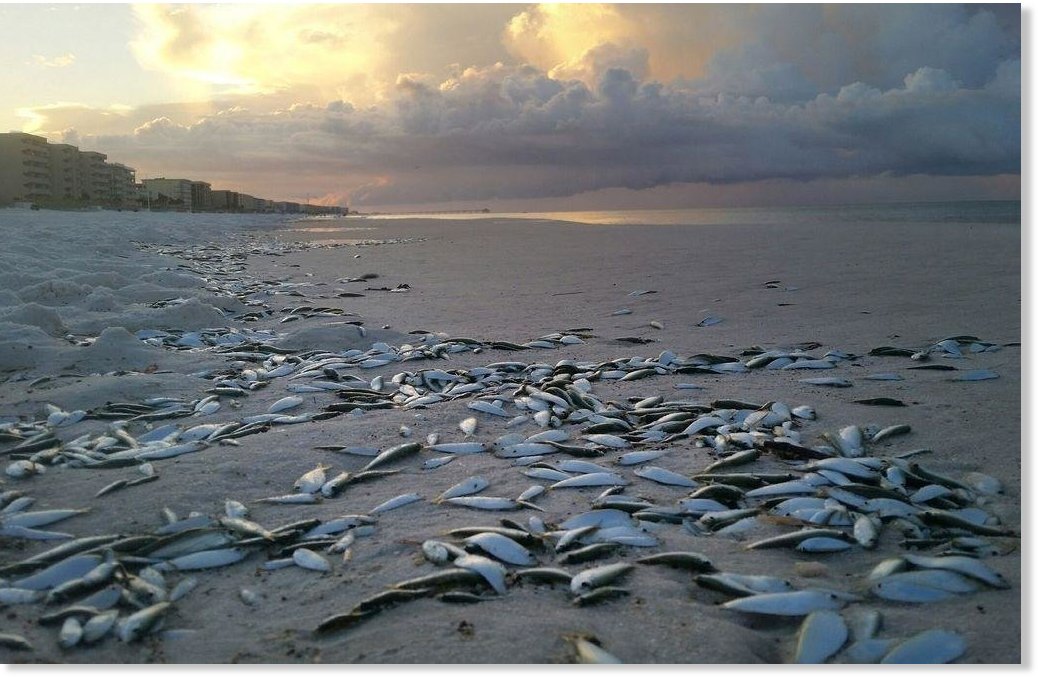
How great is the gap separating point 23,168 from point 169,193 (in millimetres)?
30873

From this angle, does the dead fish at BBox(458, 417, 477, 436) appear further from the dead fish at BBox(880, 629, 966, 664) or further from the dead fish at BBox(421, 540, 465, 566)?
the dead fish at BBox(880, 629, 966, 664)

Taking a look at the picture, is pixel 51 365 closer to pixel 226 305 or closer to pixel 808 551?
pixel 226 305

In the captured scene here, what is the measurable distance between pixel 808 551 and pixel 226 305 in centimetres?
734

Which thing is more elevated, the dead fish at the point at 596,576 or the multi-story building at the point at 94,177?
the multi-story building at the point at 94,177

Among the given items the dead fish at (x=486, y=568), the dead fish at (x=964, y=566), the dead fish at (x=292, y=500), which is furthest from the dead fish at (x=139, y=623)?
the dead fish at (x=964, y=566)

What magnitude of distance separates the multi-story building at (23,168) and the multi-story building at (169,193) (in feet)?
65.1

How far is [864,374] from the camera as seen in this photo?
4.59 metres

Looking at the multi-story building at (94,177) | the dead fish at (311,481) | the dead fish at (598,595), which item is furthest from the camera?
the multi-story building at (94,177)

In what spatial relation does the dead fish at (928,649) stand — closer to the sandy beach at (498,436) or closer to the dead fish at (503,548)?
the sandy beach at (498,436)

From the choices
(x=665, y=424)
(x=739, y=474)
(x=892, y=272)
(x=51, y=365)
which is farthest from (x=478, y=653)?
(x=892, y=272)

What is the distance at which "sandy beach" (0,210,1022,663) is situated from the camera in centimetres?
203

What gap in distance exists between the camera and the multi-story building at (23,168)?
49.6 metres

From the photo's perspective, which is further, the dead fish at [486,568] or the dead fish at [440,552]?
the dead fish at [440,552]

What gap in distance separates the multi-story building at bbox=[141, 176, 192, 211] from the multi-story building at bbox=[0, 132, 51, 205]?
1984 centimetres
